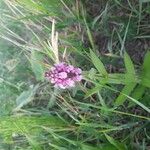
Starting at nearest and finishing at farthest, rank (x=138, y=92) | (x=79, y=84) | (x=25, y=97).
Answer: (x=138, y=92)
(x=79, y=84)
(x=25, y=97)

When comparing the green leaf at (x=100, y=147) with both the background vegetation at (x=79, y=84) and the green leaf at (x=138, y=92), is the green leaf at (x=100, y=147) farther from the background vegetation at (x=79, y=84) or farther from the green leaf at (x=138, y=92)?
the green leaf at (x=138, y=92)

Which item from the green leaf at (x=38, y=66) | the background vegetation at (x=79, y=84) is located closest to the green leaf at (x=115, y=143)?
the background vegetation at (x=79, y=84)

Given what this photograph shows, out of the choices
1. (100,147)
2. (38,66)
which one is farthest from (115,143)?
(38,66)

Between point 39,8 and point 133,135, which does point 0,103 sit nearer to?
point 39,8

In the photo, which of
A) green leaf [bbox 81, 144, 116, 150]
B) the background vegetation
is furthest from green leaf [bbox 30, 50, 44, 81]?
green leaf [bbox 81, 144, 116, 150]

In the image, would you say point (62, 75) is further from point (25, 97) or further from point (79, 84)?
point (25, 97)

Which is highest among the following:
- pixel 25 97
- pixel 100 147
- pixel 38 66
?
pixel 38 66

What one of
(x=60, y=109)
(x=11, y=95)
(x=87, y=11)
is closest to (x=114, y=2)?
(x=87, y=11)

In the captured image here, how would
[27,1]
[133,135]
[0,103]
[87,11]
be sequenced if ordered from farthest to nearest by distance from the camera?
[0,103] → [87,11] → [27,1] → [133,135]

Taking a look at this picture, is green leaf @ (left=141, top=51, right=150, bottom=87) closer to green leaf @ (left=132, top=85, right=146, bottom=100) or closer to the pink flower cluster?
green leaf @ (left=132, top=85, right=146, bottom=100)
